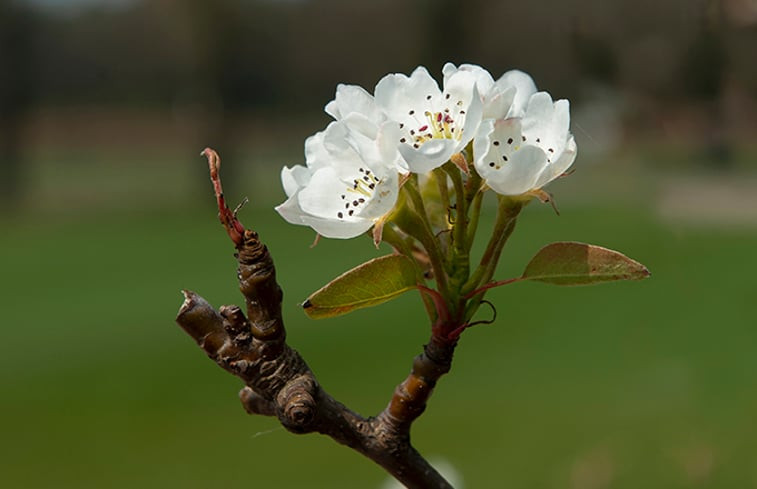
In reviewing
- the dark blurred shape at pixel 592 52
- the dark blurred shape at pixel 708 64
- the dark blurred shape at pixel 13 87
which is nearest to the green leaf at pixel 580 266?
the dark blurred shape at pixel 708 64

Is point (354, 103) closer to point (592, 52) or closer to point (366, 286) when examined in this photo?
point (366, 286)

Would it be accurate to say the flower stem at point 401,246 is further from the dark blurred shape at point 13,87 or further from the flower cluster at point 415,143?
the dark blurred shape at point 13,87

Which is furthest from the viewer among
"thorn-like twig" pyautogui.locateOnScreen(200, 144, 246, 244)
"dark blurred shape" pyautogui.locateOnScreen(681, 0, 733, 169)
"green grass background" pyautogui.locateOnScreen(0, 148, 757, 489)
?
"green grass background" pyautogui.locateOnScreen(0, 148, 757, 489)

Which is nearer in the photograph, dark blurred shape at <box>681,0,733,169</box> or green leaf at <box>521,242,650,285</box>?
green leaf at <box>521,242,650,285</box>

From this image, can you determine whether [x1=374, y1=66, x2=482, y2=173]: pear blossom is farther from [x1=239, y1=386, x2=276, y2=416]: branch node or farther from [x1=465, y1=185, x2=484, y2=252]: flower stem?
[x1=239, y1=386, x2=276, y2=416]: branch node

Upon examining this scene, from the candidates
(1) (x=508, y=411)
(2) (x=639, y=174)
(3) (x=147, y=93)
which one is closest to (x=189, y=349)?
(1) (x=508, y=411)

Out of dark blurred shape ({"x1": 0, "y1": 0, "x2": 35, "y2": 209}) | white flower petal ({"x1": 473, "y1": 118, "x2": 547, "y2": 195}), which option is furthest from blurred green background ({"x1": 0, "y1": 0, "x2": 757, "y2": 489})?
dark blurred shape ({"x1": 0, "y1": 0, "x2": 35, "y2": 209})

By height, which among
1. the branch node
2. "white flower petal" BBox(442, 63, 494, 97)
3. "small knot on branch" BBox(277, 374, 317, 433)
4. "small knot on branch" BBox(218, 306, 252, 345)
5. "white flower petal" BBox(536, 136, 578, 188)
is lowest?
the branch node
